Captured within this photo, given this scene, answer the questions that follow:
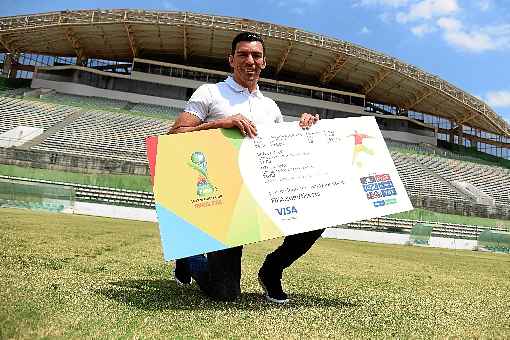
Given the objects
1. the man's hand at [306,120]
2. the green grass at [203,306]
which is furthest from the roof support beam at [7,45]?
the man's hand at [306,120]

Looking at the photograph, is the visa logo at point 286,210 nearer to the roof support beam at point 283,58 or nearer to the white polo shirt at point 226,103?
the white polo shirt at point 226,103

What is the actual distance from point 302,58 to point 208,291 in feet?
150

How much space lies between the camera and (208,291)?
3.08 meters

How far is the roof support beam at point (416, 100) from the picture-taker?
48.7 metres

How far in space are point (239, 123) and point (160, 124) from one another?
33.3 m

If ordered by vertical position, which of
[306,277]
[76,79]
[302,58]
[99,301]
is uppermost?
[302,58]

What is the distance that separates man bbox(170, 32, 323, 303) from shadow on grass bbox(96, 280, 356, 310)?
114 millimetres

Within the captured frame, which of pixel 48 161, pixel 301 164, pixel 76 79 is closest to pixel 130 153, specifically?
pixel 48 161

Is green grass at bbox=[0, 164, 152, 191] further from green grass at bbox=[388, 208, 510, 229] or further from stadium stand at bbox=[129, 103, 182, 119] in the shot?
stadium stand at bbox=[129, 103, 182, 119]

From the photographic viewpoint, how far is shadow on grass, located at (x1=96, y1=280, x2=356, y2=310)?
276 centimetres

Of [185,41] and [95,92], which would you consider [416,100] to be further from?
[95,92]

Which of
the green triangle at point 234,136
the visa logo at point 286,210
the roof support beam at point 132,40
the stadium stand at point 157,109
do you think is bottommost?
the visa logo at point 286,210

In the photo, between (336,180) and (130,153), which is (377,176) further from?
(130,153)

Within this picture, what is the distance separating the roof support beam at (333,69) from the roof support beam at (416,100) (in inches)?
418
